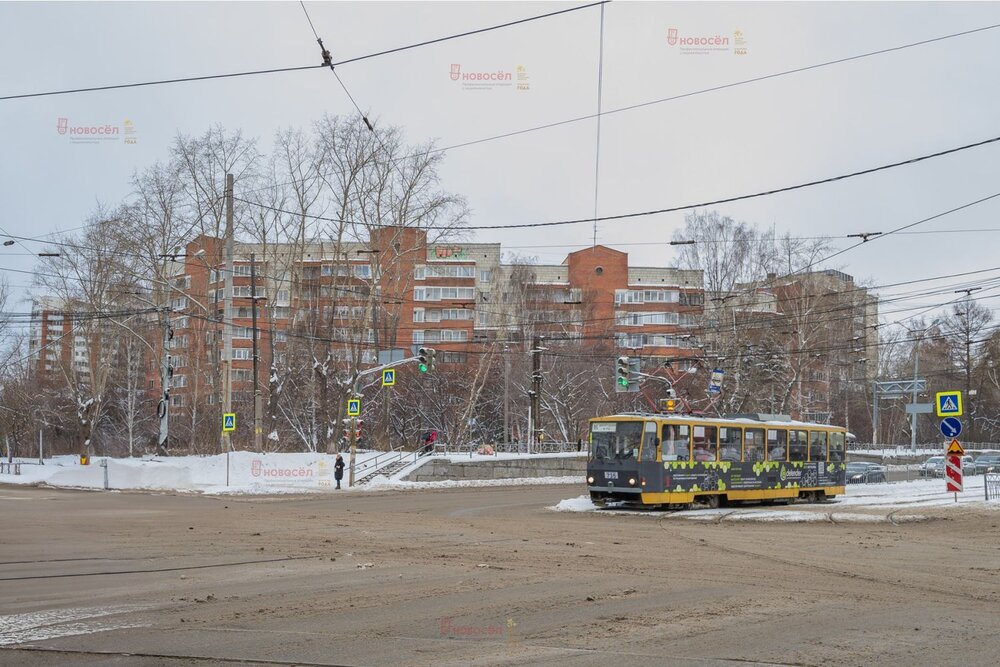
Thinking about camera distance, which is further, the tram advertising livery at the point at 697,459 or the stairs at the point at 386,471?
the stairs at the point at 386,471

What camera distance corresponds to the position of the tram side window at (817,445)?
35.1 metres

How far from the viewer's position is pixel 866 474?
4822 cm

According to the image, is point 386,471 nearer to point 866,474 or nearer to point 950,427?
point 866,474

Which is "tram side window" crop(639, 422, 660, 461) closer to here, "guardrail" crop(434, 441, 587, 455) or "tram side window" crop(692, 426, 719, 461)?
"tram side window" crop(692, 426, 719, 461)

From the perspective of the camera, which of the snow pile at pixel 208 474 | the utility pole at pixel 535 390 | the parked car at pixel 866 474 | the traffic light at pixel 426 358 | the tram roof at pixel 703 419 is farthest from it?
the utility pole at pixel 535 390

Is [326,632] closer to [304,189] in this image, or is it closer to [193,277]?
[304,189]

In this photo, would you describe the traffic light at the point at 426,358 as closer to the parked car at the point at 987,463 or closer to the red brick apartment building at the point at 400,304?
the red brick apartment building at the point at 400,304

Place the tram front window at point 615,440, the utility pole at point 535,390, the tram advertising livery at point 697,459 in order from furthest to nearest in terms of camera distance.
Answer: the utility pole at point 535,390, the tram front window at point 615,440, the tram advertising livery at point 697,459

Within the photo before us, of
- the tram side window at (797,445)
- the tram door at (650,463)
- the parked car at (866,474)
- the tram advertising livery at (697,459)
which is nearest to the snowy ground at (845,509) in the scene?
the tram advertising livery at (697,459)

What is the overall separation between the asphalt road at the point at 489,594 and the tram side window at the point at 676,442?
7169 mm

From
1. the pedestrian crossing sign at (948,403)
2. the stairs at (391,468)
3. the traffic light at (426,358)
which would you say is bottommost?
the stairs at (391,468)

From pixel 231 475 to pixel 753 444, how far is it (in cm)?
2408

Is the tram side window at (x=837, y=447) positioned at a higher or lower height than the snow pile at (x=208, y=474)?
higher

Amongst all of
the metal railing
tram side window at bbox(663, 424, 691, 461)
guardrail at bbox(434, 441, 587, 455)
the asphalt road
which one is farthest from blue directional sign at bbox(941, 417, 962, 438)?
guardrail at bbox(434, 441, 587, 455)
